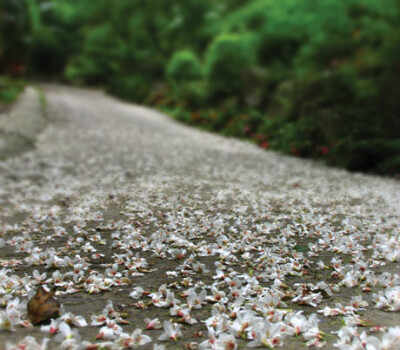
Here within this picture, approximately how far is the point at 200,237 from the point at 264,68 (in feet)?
33.3

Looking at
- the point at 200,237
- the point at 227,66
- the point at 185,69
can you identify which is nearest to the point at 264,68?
the point at 227,66

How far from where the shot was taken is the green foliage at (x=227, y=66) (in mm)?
12227

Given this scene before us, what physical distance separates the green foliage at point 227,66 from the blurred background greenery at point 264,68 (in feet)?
0.10

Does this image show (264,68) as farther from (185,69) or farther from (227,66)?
(185,69)

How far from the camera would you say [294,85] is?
32.1ft

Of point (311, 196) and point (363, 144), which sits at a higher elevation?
point (363, 144)

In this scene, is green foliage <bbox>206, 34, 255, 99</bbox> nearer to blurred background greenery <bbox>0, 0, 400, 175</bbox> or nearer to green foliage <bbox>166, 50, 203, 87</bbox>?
blurred background greenery <bbox>0, 0, 400, 175</bbox>

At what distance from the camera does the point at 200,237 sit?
10.9ft

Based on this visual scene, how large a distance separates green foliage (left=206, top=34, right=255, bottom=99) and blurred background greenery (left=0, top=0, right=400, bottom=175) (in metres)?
0.03

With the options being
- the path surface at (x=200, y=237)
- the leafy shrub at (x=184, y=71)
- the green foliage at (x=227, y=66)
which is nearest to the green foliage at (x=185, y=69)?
the leafy shrub at (x=184, y=71)

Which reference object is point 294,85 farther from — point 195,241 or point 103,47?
point 103,47

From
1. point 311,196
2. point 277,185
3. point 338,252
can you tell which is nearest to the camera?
point 338,252

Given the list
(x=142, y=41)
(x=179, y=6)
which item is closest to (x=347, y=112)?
(x=179, y=6)

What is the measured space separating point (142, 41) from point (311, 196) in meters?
17.7
